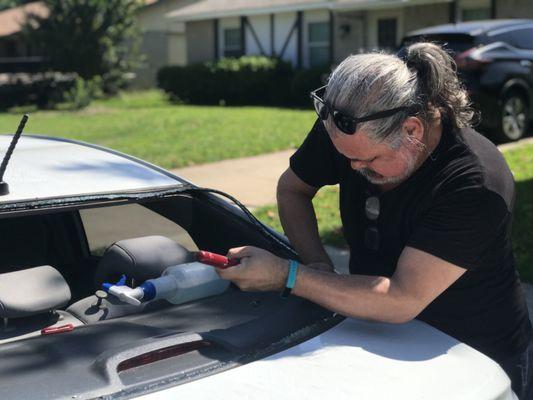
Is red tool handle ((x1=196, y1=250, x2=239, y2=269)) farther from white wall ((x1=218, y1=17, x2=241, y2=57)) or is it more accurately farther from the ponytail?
white wall ((x1=218, y1=17, x2=241, y2=57))

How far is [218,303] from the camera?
2.50m

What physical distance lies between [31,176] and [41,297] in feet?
1.74

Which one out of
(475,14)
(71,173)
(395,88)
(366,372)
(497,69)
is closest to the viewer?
(366,372)

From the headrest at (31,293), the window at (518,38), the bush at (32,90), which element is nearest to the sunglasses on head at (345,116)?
the headrest at (31,293)

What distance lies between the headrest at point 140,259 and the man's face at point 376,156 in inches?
27.5

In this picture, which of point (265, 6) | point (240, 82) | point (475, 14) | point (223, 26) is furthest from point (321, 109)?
point (223, 26)

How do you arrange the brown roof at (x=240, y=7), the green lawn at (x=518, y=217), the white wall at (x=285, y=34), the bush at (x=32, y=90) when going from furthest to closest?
the bush at (x=32, y=90)
the white wall at (x=285, y=34)
the brown roof at (x=240, y=7)
the green lawn at (x=518, y=217)

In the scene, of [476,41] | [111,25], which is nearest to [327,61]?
[111,25]

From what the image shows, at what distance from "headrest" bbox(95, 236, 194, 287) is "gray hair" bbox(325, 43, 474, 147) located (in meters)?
0.77

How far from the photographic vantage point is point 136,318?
238cm

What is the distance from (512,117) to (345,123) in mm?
9506

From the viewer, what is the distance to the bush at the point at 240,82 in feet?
67.8

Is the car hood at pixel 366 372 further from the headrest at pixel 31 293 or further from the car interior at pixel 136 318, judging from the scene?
the headrest at pixel 31 293

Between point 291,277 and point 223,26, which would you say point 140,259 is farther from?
point 223,26
